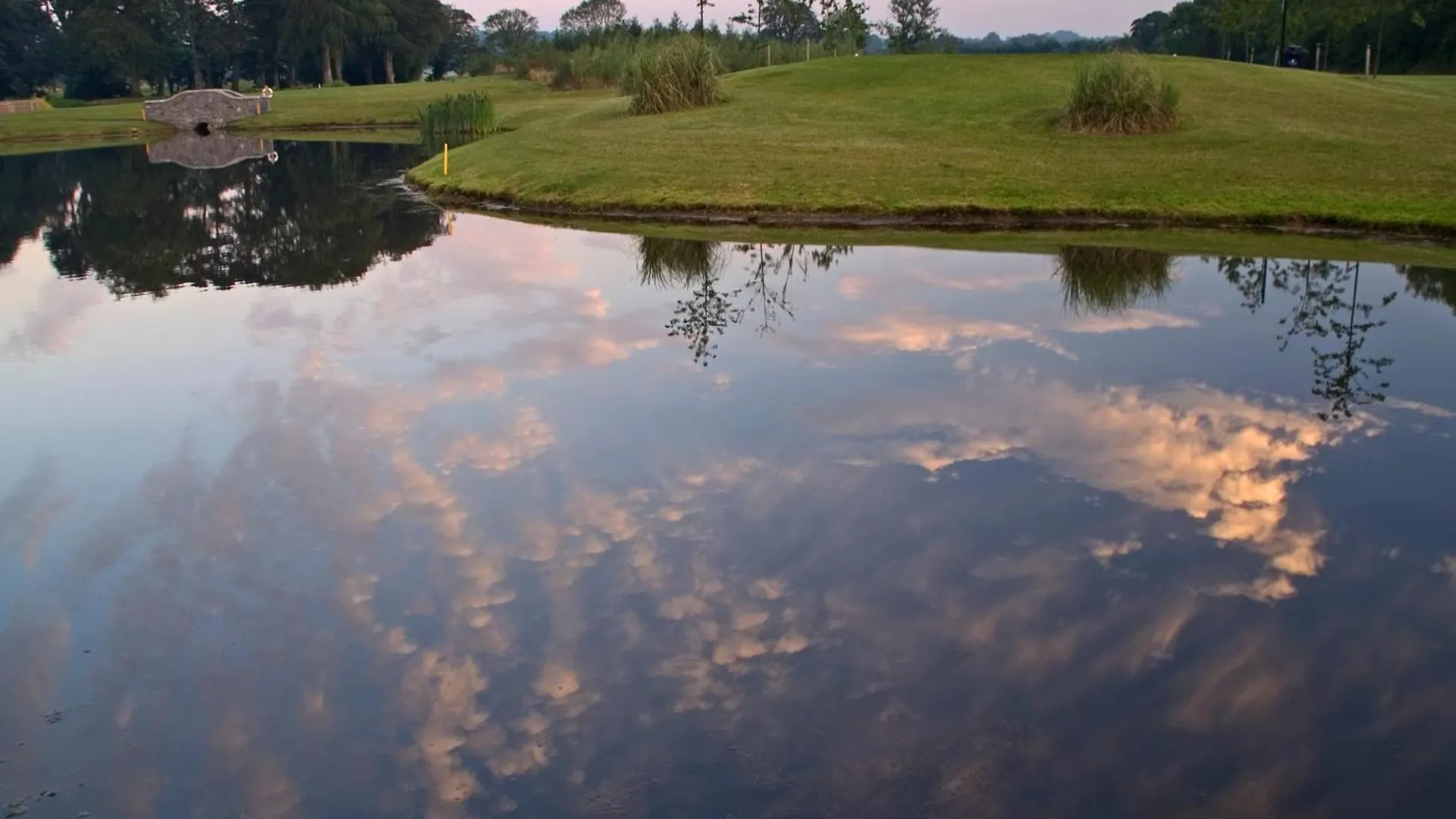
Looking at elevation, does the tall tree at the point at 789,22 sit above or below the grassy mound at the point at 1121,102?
above

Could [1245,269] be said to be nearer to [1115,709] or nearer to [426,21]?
[1115,709]

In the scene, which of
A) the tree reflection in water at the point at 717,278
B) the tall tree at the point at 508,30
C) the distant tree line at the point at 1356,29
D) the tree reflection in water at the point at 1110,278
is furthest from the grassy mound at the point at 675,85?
the tall tree at the point at 508,30

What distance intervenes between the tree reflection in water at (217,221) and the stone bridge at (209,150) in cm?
158

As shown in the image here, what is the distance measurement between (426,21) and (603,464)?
100 metres

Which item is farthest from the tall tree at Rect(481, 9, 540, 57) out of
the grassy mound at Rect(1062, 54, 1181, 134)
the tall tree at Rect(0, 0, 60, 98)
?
the grassy mound at Rect(1062, 54, 1181, 134)

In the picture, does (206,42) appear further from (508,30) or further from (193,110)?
(508,30)

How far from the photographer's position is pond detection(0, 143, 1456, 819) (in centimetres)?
614

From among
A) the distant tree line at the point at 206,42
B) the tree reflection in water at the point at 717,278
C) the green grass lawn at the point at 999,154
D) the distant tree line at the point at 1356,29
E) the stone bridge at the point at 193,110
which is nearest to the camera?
the tree reflection in water at the point at 717,278

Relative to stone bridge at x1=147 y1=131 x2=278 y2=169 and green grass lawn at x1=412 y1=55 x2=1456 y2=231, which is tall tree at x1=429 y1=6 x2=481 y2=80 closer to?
stone bridge at x1=147 y1=131 x2=278 y2=169

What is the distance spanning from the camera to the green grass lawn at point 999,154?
23094 mm

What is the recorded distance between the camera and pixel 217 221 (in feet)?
86.8

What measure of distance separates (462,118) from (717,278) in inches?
1316

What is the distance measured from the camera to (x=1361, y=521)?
908 centimetres

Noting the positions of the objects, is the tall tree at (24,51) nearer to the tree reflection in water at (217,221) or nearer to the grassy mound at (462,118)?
the grassy mound at (462,118)
